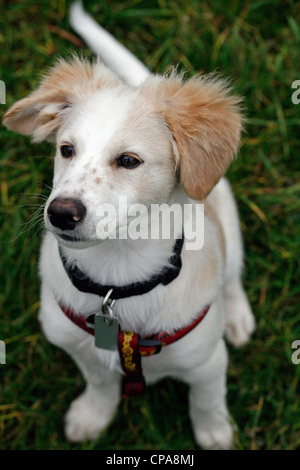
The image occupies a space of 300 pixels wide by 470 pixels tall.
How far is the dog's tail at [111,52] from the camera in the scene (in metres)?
3.26

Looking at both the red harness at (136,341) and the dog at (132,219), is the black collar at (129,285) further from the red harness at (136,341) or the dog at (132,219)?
the red harness at (136,341)

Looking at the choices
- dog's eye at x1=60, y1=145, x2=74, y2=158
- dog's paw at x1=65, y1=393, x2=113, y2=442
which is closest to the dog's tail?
dog's eye at x1=60, y1=145, x2=74, y2=158

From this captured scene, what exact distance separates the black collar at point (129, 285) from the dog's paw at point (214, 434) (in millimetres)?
1208

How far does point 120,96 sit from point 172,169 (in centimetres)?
36

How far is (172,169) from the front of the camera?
225 cm

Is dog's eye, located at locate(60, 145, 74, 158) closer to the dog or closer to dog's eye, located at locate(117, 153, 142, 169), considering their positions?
the dog

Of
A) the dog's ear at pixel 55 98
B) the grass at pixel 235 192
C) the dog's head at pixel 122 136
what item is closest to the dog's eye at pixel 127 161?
the dog's head at pixel 122 136

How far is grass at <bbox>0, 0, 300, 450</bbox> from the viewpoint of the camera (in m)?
3.46

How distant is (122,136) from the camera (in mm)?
2096

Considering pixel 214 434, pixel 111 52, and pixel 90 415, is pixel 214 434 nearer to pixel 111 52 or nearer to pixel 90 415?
pixel 90 415

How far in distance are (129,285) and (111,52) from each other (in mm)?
1633
